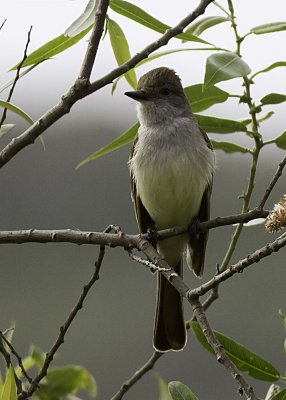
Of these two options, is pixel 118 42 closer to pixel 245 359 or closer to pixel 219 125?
pixel 219 125

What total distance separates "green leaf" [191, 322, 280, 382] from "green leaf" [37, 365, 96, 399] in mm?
479

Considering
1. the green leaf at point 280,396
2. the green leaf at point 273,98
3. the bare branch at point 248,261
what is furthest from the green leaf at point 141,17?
the green leaf at point 280,396

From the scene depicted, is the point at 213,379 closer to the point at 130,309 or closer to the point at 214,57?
the point at 130,309

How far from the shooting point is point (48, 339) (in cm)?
1792

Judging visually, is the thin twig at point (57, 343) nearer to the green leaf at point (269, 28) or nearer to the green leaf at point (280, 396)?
the green leaf at point (280, 396)

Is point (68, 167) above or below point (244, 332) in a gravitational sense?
above

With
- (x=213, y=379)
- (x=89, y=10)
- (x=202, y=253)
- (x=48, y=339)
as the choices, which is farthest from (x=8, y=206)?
(x=89, y=10)

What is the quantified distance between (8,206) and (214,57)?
19.5 m

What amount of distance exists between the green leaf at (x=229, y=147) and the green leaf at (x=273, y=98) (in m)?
0.19

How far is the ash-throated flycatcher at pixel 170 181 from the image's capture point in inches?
165

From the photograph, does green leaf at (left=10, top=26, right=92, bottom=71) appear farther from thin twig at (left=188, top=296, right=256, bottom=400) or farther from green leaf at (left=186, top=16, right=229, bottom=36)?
thin twig at (left=188, top=296, right=256, bottom=400)

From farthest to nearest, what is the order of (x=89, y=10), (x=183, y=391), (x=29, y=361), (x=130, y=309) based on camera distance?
1. (x=130, y=309)
2. (x=29, y=361)
3. (x=89, y=10)
4. (x=183, y=391)

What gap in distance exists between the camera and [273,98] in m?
3.23

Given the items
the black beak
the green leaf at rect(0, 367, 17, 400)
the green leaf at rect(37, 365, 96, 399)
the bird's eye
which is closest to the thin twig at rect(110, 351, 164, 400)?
the green leaf at rect(37, 365, 96, 399)
